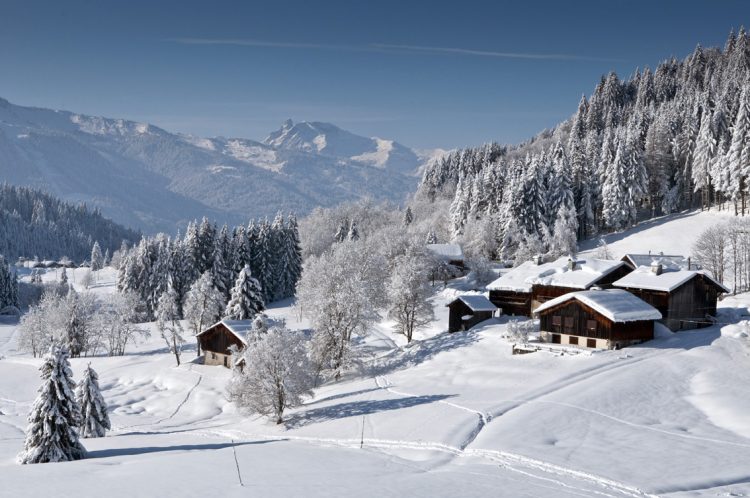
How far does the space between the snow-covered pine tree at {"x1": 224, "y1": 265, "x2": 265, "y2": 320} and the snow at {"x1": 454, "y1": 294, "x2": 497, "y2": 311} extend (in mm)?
23353

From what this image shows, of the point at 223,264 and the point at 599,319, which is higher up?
the point at 223,264

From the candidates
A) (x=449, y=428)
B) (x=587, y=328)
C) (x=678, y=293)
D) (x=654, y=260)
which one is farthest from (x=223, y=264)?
(x=449, y=428)

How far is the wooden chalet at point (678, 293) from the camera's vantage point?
55719mm

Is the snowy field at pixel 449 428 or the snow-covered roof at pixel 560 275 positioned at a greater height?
the snow-covered roof at pixel 560 275

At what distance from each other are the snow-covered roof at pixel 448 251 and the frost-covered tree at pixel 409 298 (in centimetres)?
3503

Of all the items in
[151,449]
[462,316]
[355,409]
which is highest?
[462,316]

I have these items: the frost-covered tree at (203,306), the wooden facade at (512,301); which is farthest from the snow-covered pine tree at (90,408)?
the wooden facade at (512,301)

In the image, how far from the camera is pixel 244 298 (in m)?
70.7

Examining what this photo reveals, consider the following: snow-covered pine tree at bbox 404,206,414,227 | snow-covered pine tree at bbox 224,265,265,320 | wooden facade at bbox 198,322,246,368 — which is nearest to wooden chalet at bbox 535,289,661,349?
wooden facade at bbox 198,322,246,368

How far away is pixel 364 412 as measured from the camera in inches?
1596

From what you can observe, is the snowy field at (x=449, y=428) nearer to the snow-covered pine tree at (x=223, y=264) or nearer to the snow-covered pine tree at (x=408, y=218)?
the snow-covered pine tree at (x=223, y=264)

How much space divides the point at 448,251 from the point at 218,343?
4806 centimetres

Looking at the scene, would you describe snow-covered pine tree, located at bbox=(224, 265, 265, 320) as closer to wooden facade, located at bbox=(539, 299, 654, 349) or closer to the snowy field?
the snowy field

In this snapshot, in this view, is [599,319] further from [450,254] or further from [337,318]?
[450,254]
